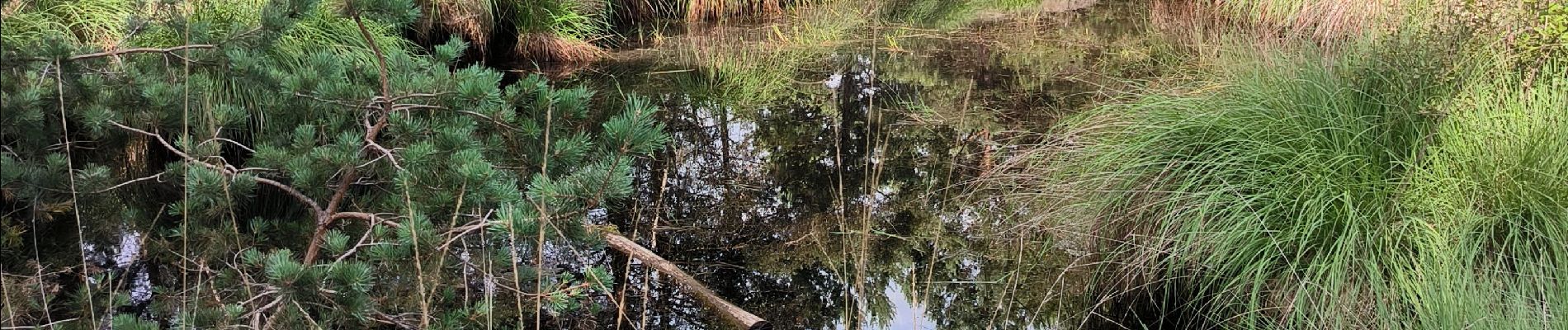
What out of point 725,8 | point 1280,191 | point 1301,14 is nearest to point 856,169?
point 1280,191

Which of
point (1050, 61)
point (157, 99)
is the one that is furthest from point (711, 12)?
point (157, 99)

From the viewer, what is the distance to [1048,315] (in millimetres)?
3459

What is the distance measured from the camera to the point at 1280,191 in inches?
124

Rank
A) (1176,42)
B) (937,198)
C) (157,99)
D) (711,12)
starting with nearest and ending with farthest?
(157,99), (937,198), (1176,42), (711,12)

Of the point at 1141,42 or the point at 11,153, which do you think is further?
the point at 1141,42

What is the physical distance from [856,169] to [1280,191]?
233 centimetres

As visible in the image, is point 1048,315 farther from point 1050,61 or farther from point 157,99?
point 1050,61

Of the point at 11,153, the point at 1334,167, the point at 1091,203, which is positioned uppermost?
the point at 11,153

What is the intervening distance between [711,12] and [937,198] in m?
5.68

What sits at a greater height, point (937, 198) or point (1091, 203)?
point (1091, 203)

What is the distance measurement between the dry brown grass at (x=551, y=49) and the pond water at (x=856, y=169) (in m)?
0.24

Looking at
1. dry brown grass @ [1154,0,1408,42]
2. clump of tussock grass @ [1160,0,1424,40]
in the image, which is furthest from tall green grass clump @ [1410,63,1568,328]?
clump of tussock grass @ [1160,0,1424,40]

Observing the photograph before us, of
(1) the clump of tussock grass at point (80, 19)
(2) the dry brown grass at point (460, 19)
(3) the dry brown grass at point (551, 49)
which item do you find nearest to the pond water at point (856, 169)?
(3) the dry brown grass at point (551, 49)

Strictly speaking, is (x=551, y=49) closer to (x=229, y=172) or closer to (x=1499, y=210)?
(x=229, y=172)
